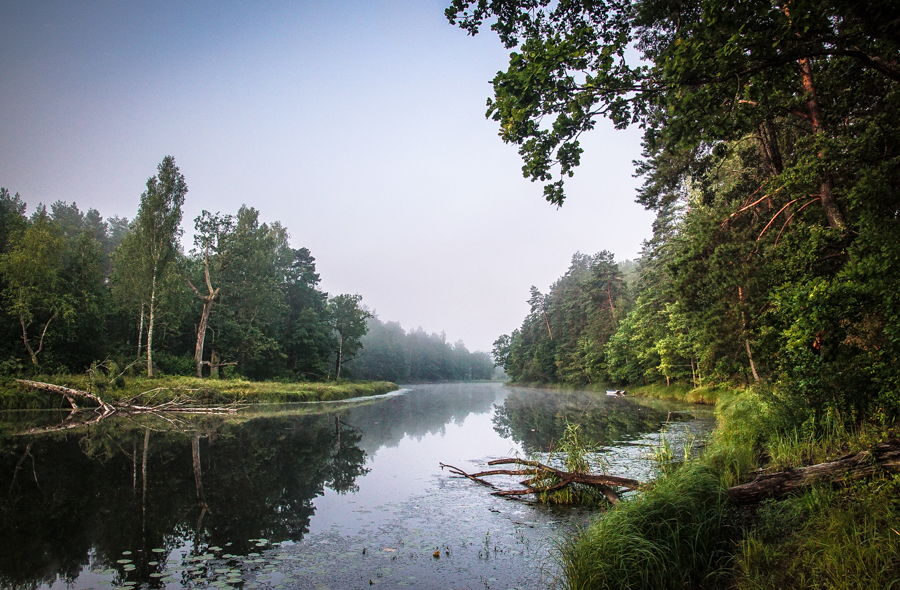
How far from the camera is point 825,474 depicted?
4.93 metres

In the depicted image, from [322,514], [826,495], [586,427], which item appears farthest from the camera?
[586,427]

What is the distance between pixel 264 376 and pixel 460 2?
47.7 meters

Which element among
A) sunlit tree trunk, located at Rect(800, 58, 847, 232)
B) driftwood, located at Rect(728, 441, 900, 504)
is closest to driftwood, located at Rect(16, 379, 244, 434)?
driftwood, located at Rect(728, 441, 900, 504)

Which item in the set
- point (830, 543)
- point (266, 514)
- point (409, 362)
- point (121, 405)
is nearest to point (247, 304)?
point (121, 405)

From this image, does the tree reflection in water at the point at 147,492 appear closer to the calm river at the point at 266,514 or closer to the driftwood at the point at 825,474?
the calm river at the point at 266,514

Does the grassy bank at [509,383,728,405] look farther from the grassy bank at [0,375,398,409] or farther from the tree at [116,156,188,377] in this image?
the tree at [116,156,188,377]

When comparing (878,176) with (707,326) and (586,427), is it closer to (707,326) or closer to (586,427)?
(707,326)

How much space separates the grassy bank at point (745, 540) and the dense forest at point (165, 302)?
28.8 metres

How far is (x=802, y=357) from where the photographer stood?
6906 millimetres

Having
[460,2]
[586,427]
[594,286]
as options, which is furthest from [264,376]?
[460,2]

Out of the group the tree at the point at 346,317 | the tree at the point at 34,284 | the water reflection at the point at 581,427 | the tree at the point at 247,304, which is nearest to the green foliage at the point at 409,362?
the tree at the point at 346,317

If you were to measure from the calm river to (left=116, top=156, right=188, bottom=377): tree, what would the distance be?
762 inches

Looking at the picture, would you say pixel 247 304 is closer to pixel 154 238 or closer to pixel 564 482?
pixel 154 238

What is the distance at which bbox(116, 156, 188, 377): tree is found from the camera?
32.4 meters
